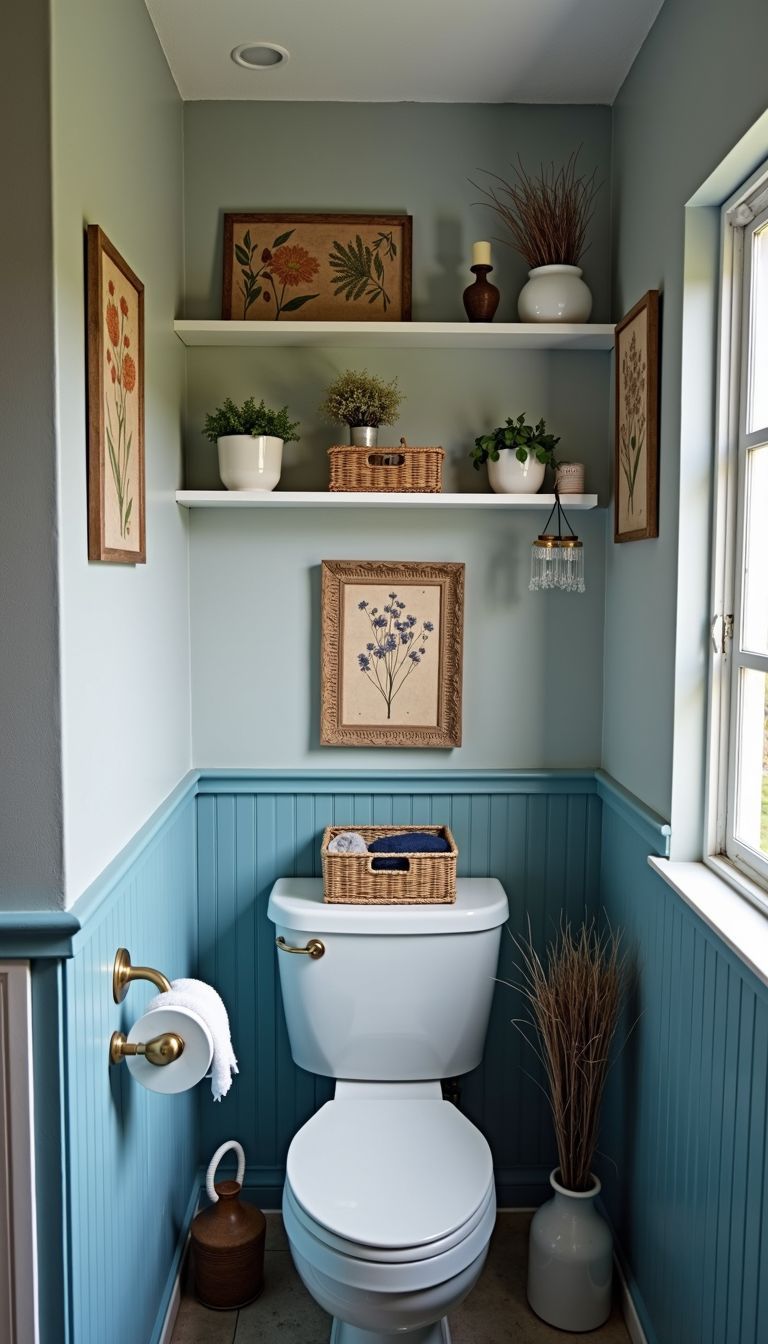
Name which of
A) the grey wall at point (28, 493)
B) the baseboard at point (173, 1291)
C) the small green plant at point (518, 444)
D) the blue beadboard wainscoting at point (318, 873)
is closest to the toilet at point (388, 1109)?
the blue beadboard wainscoting at point (318, 873)

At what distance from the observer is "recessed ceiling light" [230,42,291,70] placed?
2125mm

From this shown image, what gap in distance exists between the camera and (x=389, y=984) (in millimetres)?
2260

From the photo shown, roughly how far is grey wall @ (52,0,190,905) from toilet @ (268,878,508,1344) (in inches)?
21.2

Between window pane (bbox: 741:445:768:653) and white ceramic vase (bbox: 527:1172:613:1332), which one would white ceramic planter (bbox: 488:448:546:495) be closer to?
window pane (bbox: 741:445:768:653)

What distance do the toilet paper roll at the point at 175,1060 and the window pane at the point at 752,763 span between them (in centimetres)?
94

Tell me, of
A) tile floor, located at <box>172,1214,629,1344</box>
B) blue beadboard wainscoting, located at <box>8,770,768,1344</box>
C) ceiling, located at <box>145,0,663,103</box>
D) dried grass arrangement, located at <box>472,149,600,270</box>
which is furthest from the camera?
dried grass arrangement, located at <box>472,149,600,270</box>

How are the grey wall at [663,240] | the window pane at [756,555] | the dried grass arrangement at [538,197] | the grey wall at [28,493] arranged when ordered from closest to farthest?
the grey wall at [28,493]
the grey wall at [663,240]
the window pane at [756,555]
the dried grass arrangement at [538,197]

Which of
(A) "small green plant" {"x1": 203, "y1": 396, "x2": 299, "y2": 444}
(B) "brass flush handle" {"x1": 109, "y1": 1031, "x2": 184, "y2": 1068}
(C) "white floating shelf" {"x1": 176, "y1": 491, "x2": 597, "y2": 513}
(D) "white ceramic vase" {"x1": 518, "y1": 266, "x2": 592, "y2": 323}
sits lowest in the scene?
(B) "brass flush handle" {"x1": 109, "y1": 1031, "x2": 184, "y2": 1068}

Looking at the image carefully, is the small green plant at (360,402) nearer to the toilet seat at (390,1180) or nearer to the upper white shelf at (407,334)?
the upper white shelf at (407,334)

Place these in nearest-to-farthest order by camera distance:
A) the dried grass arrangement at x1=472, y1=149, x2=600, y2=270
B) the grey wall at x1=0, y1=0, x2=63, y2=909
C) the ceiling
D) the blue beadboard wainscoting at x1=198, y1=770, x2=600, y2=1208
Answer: the grey wall at x1=0, y1=0, x2=63, y2=909 < the ceiling < the dried grass arrangement at x1=472, y1=149, x2=600, y2=270 < the blue beadboard wainscoting at x1=198, y1=770, x2=600, y2=1208

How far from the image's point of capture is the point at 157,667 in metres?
2.09

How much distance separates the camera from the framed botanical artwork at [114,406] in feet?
4.98

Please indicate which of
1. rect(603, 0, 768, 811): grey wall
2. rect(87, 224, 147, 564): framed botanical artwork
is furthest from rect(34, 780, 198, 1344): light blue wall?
rect(603, 0, 768, 811): grey wall

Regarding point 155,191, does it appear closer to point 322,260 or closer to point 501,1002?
point 322,260
